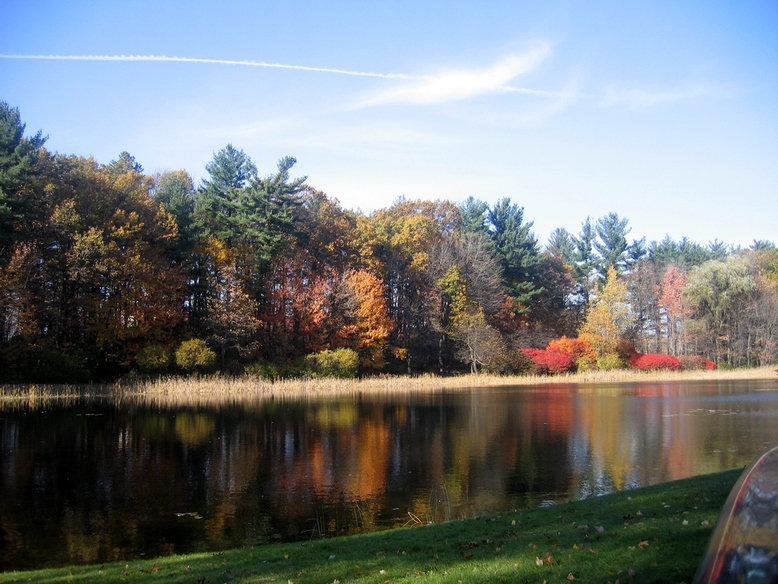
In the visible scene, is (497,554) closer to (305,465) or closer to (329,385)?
(305,465)

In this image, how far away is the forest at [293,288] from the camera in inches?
1547

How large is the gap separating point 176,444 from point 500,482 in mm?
10757

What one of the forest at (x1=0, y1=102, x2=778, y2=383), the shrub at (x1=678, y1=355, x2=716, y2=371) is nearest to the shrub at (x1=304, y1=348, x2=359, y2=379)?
the forest at (x1=0, y1=102, x2=778, y2=383)

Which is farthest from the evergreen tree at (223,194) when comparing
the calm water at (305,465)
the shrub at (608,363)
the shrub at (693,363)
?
the shrub at (693,363)

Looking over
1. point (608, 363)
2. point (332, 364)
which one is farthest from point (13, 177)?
point (608, 363)

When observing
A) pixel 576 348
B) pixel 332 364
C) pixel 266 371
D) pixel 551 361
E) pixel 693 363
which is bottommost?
pixel 693 363

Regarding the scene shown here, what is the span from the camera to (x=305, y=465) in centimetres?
1672

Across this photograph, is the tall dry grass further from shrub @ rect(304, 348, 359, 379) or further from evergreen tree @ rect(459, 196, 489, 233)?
evergreen tree @ rect(459, 196, 489, 233)

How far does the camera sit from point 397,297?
2352 inches

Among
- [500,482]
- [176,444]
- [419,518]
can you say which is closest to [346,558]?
[419,518]

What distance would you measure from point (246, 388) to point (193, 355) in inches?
185

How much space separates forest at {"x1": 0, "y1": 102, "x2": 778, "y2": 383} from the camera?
3928 centimetres

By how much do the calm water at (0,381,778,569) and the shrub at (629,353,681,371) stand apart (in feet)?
94.2

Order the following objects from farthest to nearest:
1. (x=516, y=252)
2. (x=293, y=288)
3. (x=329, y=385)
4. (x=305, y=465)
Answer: (x=516, y=252) < (x=293, y=288) < (x=329, y=385) < (x=305, y=465)
